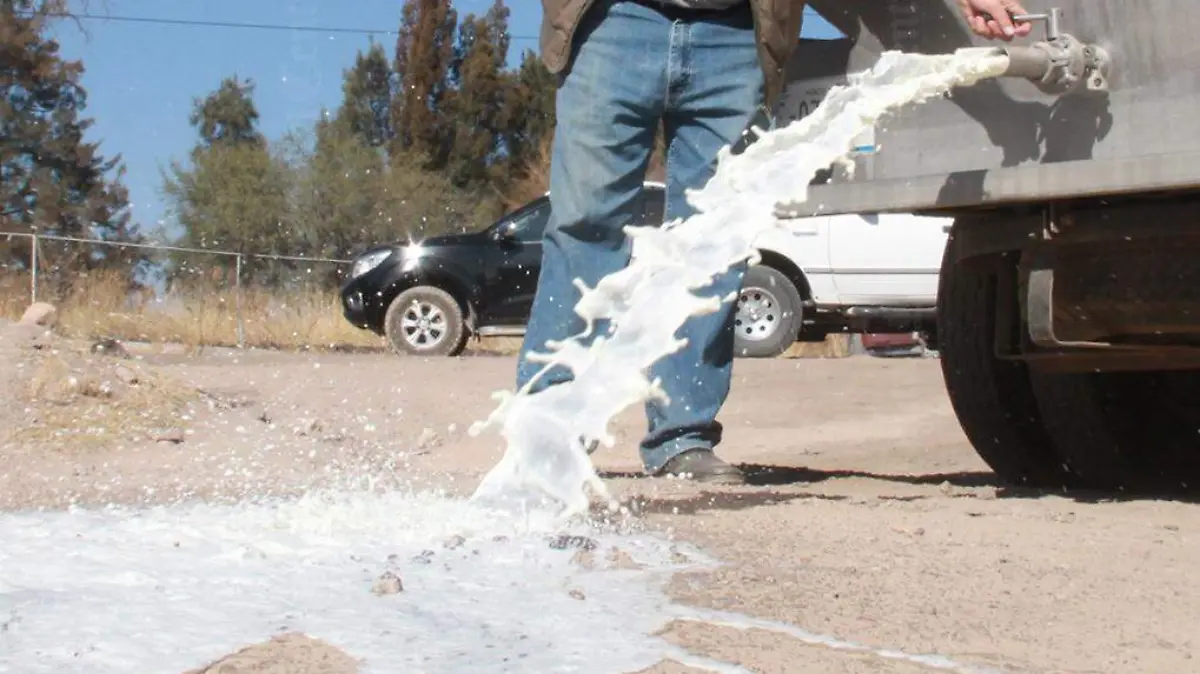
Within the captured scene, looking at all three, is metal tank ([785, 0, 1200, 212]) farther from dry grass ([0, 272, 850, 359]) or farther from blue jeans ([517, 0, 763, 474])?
dry grass ([0, 272, 850, 359])

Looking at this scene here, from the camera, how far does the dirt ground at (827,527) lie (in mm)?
2363

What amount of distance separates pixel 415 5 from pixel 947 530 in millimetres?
38031

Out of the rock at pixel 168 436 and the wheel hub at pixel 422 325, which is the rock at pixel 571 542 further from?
the wheel hub at pixel 422 325

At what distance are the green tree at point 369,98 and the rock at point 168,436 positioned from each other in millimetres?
34865

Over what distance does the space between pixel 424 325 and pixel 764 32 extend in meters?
11.0

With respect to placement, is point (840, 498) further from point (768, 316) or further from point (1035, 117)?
point (768, 316)

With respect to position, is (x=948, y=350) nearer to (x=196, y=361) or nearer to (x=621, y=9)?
(x=621, y=9)

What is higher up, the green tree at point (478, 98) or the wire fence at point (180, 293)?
the green tree at point (478, 98)

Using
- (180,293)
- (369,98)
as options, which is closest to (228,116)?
(369,98)

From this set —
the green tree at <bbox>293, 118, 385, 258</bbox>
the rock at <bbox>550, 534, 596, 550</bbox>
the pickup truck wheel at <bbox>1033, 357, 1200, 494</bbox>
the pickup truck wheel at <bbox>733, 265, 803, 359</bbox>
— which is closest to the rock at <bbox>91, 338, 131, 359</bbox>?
the pickup truck wheel at <bbox>1033, 357, 1200, 494</bbox>

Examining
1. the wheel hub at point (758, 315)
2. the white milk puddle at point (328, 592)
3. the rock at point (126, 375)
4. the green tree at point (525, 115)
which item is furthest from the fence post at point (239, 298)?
the green tree at point (525, 115)

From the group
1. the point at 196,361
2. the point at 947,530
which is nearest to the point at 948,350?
the point at 947,530

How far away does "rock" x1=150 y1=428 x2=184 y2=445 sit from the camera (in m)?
5.64

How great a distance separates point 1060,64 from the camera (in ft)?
12.1
